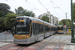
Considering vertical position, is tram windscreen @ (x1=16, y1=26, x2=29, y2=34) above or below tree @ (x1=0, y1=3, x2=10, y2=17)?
below

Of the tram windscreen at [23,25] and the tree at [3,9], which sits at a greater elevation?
the tree at [3,9]

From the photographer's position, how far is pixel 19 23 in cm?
1499

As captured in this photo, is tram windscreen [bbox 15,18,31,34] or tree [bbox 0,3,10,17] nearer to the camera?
tram windscreen [bbox 15,18,31,34]

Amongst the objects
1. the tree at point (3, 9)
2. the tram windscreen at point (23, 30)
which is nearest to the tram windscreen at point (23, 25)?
the tram windscreen at point (23, 30)

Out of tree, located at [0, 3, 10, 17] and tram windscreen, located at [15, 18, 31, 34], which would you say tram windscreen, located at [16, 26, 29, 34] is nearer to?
tram windscreen, located at [15, 18, 31, 34]

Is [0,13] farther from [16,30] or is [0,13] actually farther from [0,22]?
[16,30]

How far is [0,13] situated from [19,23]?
62962mm

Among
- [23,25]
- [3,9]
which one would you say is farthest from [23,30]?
[3,9]

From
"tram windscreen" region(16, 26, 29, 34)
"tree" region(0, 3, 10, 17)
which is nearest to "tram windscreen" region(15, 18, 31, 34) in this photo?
"tram windscreen" region(16, 26, 29, 34)

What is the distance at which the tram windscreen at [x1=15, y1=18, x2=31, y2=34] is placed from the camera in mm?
14766

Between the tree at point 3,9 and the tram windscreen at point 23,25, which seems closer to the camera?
the tram windscreen at point 23,25

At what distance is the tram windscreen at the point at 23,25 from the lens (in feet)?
48.4

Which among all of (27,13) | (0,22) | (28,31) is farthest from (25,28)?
(27,13)

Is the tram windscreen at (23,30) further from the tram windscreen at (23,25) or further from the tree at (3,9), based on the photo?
the tree at (3,9)
